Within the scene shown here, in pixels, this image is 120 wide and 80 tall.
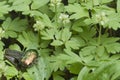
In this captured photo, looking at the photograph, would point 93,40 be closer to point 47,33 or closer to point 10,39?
point 47,33

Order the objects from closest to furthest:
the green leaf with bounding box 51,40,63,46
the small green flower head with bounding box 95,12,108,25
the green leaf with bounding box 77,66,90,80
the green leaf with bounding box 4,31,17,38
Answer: the green leaf with bounding box 77,66,90,80 → the small green flower head with bounding box 95,12,108,25 → the green leaf with bounding box 51,40,63,46 → the green leaf with bounding box 4,31,17,38

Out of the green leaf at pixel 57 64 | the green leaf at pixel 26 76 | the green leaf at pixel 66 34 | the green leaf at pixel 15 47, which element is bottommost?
the green leaf at pixel 26 76

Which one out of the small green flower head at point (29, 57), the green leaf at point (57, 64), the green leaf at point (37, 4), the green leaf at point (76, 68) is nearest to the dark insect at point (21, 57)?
the small green flower head at point (29, 57)

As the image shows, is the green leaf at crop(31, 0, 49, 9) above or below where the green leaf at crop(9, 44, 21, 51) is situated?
above

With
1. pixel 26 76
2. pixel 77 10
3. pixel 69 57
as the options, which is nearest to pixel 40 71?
Answer: pixel 26 76

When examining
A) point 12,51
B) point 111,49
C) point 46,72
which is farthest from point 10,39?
point 111,49

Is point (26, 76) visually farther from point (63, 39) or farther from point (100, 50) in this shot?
point (100, 50)

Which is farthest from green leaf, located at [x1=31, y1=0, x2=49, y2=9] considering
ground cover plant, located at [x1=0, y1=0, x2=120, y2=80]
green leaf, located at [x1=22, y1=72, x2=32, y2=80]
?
green leaf, located at [x1=22, y1=72, x2=32, y2=80]

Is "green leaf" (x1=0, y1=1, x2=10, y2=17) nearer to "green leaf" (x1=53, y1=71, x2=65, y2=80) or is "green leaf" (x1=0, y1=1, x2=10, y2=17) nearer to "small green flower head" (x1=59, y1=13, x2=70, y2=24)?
"small green flower head" (x1=59, y1=13, x2=70, y2=24)

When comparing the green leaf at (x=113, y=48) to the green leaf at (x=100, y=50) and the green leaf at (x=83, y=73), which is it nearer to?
the green leaf at (x=100, y=50)

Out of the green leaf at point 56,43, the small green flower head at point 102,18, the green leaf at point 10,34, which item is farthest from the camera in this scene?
the green leaf at point 10,34
